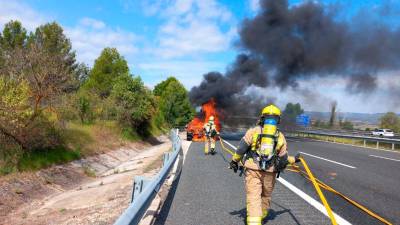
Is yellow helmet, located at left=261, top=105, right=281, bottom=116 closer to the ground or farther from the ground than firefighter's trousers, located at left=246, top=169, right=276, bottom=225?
farther from the ground

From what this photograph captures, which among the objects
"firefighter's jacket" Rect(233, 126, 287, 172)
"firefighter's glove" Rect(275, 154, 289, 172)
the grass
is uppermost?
"firefighter's jacket" Rect(233, 126, 287, 172)

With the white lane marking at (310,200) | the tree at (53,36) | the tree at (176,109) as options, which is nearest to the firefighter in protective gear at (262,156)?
the white lane marking at (310,200)

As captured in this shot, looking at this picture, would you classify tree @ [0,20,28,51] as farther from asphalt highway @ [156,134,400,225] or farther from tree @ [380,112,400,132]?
tree @ [380,112,400,132]

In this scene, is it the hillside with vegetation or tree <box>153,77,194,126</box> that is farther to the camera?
tree <box>153,77,194,126</box>

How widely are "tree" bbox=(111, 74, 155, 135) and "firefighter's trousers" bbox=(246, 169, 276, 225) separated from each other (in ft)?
89.9

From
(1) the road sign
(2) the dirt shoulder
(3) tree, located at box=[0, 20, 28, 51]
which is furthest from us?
(1) the road sign

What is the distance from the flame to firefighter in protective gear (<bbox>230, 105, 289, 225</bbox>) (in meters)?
26.0

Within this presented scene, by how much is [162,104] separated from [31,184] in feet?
190

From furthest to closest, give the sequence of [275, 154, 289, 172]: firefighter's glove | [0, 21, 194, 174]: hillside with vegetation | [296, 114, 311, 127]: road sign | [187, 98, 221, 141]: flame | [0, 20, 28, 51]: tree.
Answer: [296, 114, 311, 127]: road sign < [0, 20, 28, 51]: tree < [187, 98, 221, 141]: flame < [0, 21, 194, 174]: hillside with vegetation < [275, 154, 289, 172]: firefighter's glove

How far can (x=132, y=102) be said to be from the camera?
34281 mm

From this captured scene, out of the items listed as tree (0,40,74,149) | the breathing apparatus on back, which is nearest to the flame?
tree (0,40,74,149)

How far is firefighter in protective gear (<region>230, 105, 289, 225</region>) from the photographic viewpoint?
5.42 m

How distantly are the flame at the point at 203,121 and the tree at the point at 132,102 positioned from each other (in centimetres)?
423

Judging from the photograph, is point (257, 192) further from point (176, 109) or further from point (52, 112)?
point (176, 109)
